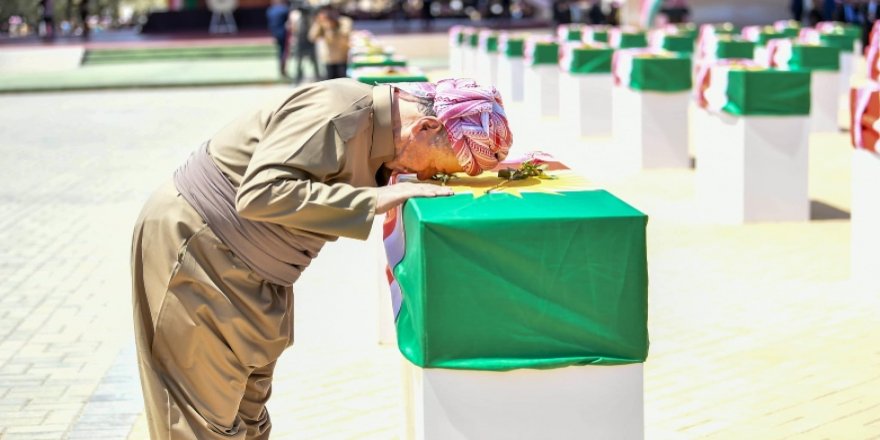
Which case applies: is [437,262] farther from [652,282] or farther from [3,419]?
[652,282]

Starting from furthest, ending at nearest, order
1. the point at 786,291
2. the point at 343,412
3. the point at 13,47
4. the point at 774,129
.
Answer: the point at 13,47 → the point at 774,129 → the point at 786,291 → the point at 343,412

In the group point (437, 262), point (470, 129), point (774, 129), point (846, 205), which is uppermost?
point (470, 129)

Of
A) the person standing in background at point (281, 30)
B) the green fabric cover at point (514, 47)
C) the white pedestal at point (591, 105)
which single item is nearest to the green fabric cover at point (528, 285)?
the white pedestal at point (591, 105)

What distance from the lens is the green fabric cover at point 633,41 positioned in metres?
21.4

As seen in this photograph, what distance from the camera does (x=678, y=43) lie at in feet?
70.4

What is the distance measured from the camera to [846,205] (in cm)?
1080

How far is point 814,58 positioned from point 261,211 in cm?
1367

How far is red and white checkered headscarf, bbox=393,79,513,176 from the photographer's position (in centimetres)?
365

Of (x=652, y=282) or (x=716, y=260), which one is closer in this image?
(x=652, y=282)

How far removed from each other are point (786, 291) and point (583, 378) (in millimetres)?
4597

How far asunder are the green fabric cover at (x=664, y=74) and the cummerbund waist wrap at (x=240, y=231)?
10041 millimetres

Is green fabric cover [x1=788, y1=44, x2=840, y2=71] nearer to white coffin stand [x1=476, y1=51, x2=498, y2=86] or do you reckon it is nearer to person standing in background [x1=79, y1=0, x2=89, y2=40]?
white coffin stand [x1=476, y1=51, x2=498, y2=86]

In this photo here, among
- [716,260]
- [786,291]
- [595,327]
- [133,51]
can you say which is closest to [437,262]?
[595,327]

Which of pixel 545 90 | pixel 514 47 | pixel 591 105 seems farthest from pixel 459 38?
pixel 591 105
